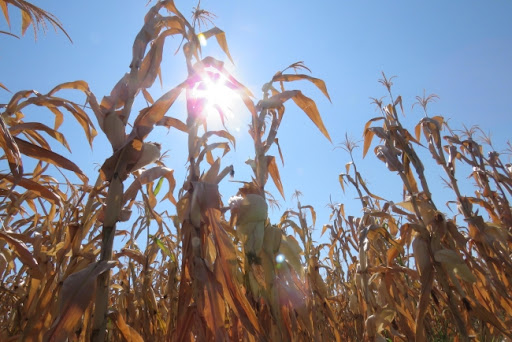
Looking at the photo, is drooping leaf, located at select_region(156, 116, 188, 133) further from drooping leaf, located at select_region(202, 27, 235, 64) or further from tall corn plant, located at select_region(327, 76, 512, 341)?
tall corn plant, located at select_region(327, 76, 512, 341)

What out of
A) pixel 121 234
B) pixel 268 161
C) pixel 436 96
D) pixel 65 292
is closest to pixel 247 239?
pixel 268 161

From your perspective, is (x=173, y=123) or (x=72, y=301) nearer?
(x=72, y=301)

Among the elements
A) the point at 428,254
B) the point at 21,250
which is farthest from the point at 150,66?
the point at 428,254

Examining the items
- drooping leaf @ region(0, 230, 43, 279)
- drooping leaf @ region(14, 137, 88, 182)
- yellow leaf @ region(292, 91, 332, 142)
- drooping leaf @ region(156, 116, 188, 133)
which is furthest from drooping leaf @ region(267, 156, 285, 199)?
drooping leaf @ region(0, 230, 43, 279)

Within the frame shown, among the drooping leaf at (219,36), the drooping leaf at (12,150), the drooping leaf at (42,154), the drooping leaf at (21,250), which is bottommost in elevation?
the drooping leaf at (21,250)

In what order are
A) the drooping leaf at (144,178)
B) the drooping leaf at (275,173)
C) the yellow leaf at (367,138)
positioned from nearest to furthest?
the drooping leaf at (144,178) < the drooping leaf at (275,173) < the yellow leaf at (367,138)

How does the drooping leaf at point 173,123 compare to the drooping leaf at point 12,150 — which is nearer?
the drooping leaf at point 12,150

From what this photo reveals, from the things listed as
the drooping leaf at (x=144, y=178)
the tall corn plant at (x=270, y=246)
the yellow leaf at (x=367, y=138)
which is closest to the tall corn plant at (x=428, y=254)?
the yellow leaf at (x=367, y=138)

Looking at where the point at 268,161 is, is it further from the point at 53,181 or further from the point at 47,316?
the point at 53,181

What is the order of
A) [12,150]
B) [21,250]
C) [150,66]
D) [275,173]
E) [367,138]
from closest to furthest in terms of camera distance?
[12,150], [21,250], [150,66], [275,173], [367,138]

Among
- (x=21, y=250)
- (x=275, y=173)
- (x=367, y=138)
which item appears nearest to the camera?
(x=21, y=250)

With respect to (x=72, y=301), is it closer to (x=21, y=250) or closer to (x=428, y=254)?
(x=21, y=250)

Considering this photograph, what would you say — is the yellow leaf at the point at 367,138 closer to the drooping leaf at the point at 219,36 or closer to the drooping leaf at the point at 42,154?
the drooping leaf at the point at 219,36

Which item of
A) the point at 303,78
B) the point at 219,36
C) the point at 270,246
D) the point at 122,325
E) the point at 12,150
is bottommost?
the point at 122,325
